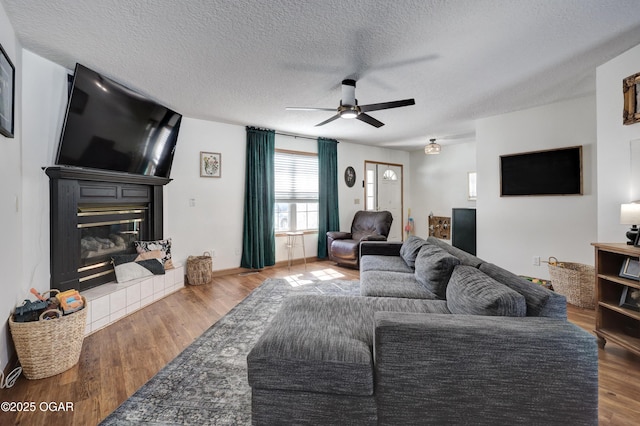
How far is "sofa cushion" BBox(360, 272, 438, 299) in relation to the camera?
2223 mm

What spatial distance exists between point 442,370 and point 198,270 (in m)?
3.54

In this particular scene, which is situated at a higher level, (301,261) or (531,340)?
(531,340)

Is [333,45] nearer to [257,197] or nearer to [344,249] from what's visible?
[257,197]

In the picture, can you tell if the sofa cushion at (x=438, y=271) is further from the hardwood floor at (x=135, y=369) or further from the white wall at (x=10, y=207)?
the white wall at (x=10, y=207)

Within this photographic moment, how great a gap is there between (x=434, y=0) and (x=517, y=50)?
1.10m

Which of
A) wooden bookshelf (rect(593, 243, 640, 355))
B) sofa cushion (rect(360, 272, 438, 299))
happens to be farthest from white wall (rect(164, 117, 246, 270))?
wooden bookshelf (rect(593, 243, 640, 355))

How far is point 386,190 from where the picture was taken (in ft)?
21.9

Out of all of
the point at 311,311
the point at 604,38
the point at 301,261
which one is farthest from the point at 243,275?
the point at 604,38

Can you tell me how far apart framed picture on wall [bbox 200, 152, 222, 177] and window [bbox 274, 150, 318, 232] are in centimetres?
104

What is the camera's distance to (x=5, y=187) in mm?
1852

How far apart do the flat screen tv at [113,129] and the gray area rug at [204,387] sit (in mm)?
2024

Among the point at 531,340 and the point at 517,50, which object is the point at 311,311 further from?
the point at 517,50

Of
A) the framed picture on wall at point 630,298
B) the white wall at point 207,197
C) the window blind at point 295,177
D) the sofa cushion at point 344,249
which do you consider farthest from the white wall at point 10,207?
the framed picture on wall at point 630,298

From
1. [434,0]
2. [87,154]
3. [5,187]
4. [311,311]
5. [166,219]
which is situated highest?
[434,0]
